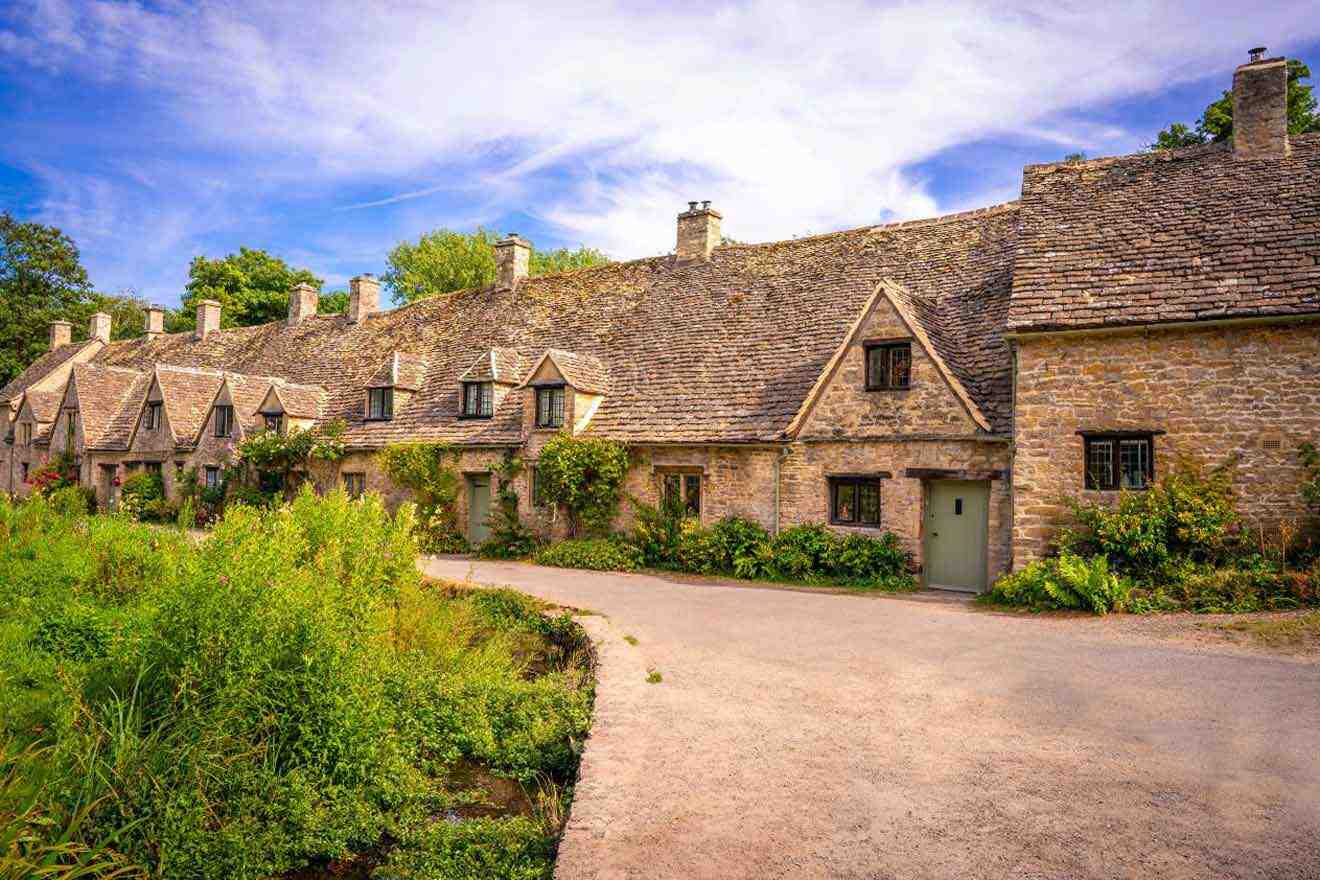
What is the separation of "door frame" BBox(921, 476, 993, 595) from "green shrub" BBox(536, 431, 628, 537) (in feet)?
23.2

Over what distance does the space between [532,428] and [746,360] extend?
19.1 feet

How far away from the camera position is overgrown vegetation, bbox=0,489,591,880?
558 cm

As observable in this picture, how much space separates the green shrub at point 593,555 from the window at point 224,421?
607 inches

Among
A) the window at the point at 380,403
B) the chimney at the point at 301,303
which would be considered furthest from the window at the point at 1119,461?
the chimney at the point at 301,303

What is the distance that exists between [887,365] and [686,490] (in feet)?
17.6

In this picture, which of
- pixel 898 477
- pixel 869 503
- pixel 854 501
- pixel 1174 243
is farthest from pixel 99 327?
pixel 1174 243

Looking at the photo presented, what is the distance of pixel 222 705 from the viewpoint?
6.37 metres

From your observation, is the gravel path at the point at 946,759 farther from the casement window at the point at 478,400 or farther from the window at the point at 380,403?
the window at the point at 380,403

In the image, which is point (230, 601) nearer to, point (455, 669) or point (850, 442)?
point (455, 669)

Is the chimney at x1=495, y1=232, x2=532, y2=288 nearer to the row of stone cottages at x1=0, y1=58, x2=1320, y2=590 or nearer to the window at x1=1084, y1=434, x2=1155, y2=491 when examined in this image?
the row of stone cottages at x1=0, y1=58, x2=1320, y2=590

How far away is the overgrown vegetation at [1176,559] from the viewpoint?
12617 mm

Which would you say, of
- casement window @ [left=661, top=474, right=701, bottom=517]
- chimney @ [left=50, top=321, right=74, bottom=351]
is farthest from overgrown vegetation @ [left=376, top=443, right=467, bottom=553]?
chimney @ [left=50, top=321, right=74, bottom=351]

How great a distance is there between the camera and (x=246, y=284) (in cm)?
5281

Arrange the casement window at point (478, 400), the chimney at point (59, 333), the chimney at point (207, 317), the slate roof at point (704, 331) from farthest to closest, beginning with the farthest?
the chimney at point (59, 333), the chimney at point (207, 317), the casement window at point (478, 400), the slate roof at point (704, 331)
